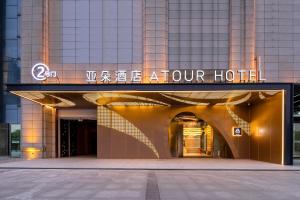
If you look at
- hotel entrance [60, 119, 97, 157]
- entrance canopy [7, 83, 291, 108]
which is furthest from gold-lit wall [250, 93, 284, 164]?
hotel entrance [60, 119, 97, 157]

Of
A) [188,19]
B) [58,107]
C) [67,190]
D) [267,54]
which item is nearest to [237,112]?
[267,54]

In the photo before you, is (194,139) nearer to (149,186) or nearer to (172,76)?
(172,76)

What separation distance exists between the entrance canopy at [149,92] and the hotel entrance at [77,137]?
6.09 metres

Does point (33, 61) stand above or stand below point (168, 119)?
above

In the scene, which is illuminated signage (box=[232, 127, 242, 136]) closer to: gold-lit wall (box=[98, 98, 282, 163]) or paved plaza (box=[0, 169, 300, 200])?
gold-lit wall (box=[98, 98, 282, 163])

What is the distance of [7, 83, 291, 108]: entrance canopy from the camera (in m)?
24.5

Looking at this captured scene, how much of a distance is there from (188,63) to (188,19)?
413cm

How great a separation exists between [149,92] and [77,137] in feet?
56.7

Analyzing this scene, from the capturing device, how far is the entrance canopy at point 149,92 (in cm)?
2448

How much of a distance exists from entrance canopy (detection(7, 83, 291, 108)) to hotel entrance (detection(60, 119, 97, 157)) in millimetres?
6089

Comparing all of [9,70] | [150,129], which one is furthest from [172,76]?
[9,70]

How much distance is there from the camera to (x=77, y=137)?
130ft

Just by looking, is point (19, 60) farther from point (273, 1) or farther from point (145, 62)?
point (273, 1)

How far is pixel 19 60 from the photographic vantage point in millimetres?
34312
